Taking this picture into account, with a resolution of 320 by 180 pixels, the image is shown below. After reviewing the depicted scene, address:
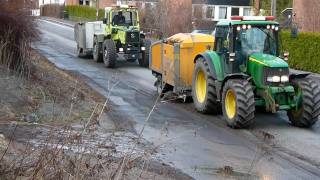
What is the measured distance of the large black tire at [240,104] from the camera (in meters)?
11.8

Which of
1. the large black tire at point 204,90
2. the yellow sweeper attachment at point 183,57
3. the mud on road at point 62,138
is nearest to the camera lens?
the mud on road at point 62,138

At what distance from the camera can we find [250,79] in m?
12.6

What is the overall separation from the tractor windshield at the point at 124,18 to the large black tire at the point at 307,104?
13.1 metres

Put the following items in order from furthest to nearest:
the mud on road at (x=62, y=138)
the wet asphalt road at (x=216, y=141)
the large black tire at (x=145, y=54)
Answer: the large black tire at (x=145, y=54), the wet asphalt road at (x=216, y=141), the mud on road at (x=62, y=138)

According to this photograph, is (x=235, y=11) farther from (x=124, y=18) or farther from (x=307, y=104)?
(x=307, y=104)

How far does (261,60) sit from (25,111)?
16.6 feet

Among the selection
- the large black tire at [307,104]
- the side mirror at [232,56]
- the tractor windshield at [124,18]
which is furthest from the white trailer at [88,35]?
the large black tire at [307,104]

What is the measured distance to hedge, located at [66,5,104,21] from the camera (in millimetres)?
65125

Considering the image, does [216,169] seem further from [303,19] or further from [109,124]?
[303,19]

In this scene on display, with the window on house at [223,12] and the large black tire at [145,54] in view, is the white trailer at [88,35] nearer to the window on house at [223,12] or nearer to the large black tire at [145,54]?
the large black tire at [145,54]

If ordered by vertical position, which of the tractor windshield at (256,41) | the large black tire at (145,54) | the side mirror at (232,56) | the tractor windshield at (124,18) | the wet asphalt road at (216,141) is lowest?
the wet asphalt road at (216,141)

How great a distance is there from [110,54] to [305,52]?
8.21m

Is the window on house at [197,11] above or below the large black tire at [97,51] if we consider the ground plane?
above

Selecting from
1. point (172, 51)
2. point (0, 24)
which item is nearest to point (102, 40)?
point (0, 24)
